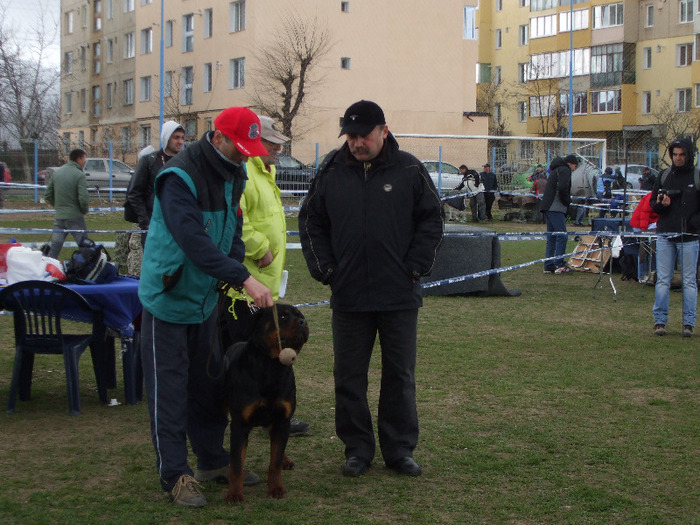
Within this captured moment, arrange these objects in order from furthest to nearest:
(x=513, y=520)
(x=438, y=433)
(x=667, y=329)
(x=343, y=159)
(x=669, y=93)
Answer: (x=669, y=93), (x=667, y=329), (x=438, y=433), (x=343, y=159), (x=513, y=520)

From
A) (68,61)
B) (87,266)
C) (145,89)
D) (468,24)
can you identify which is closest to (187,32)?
(145,89)

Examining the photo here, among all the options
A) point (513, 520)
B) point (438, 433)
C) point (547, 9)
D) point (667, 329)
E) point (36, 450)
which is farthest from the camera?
point (547, 9)

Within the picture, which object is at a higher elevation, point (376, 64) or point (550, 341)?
point (376, 64)

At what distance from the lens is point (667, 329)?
1087cm

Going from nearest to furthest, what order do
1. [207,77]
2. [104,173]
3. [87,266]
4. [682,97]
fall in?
[87,266] < [104,173] < [207,77] < [682,97]

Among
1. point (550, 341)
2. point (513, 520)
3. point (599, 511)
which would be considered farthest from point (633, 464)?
point (550, 341)

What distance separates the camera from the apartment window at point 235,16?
4562 centimetres

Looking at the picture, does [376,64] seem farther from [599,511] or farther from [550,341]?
[599,511]

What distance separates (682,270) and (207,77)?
40647mm

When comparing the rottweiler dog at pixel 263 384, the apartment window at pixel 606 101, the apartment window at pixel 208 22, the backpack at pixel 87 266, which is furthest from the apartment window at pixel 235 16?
the rottweiler dog at pixel 263 384

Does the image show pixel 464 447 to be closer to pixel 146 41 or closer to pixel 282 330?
pixel 282 330

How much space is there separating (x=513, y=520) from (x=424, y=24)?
4481cm

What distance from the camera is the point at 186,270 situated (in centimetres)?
470

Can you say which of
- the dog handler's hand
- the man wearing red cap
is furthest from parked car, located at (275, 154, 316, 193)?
the dog handler's hand
